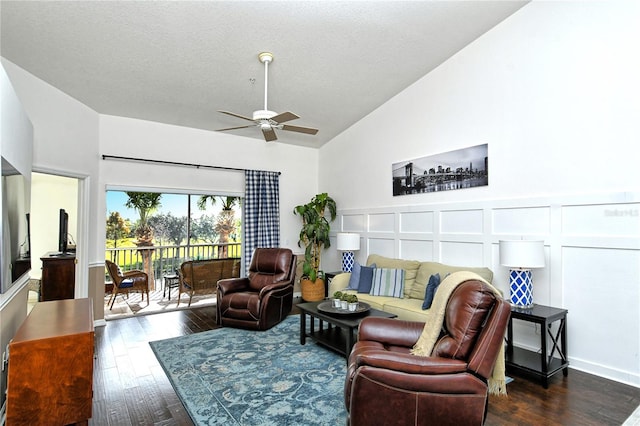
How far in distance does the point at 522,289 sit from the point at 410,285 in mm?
1371

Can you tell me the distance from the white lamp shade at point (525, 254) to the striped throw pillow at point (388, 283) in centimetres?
142

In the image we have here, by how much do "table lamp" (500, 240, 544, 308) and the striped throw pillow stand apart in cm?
133

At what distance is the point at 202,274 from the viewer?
5461mm

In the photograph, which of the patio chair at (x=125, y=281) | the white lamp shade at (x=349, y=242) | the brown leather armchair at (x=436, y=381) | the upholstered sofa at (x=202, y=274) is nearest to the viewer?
the brown leather armchair at (x=436, y=381)

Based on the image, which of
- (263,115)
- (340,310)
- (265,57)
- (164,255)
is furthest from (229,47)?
(164,255)

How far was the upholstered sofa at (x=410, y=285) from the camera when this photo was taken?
144 inches

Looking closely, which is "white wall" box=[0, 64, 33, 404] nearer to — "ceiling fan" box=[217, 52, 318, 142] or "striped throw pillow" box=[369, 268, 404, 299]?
"ceiling fan" box=[217, 52, 318, 142]

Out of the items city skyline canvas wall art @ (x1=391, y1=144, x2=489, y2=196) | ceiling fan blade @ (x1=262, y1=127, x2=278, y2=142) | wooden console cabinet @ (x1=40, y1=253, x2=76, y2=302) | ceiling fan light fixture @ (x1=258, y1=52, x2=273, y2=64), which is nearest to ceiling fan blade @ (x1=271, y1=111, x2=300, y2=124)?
ceiling fan blade @ (x1=262, y1=127, x2=278, y2=142)

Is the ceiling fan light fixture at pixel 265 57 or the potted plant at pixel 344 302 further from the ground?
the ceiling fan light fixture at pixel 265 57

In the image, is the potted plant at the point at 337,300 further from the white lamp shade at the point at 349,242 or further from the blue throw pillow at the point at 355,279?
the white lamp shade at the point at 349,242

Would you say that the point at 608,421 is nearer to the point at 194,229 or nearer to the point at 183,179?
the point at 183,179

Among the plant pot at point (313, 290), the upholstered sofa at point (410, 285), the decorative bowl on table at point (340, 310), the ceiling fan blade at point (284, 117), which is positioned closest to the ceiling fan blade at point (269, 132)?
the ceiling fan blade at point (284, 117)

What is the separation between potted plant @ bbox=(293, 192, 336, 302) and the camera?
6.07 meters

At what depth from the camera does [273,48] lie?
11.8 ft
